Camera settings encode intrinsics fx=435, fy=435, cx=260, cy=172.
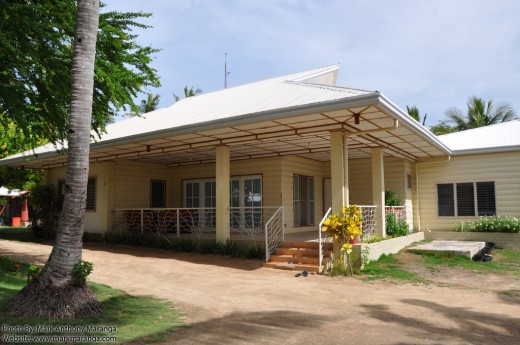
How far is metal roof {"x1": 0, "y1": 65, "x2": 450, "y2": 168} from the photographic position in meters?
8.99

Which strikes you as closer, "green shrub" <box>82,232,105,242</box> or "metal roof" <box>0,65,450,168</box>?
"metal roof" <box>0,65,450,168</box>

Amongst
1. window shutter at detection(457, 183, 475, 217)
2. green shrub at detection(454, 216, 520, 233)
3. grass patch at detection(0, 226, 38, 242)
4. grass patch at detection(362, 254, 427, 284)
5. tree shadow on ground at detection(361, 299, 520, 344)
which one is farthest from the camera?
grass patch at detection(0, 226, 38, 242)

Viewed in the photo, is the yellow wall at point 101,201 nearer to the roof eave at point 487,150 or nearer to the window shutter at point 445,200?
the window shutter at point 445,200

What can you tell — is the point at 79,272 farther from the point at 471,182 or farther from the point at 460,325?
the point at 471,182

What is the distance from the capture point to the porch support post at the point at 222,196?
40.8 feet

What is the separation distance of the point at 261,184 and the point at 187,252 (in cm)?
397

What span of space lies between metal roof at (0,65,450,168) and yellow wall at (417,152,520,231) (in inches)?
36.7

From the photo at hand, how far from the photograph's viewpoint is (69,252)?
580cm

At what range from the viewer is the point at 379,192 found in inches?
513

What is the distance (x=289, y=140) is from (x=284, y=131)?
57.5 inches

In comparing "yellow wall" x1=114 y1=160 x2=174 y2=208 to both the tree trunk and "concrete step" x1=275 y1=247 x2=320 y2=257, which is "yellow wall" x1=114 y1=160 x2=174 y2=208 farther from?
the tree trunk

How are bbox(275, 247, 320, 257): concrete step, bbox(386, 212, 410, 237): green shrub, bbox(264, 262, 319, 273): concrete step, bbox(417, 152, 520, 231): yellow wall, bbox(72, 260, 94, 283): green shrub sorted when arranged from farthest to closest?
bbox(417, 152, 520, 231): yellow wall
bbox(386, 212, 410, 237): green shrub
bbox(275, 247, 320, 257): concrete step
bbox(264, 262, 319, 273): concrete step
bbox(72, 260, 94, 283): green shrub

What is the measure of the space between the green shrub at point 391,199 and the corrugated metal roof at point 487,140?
8.49 feet

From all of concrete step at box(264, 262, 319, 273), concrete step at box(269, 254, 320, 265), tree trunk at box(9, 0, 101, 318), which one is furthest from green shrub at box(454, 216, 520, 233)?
tree trunk at box(9, 0, 101, 318)
